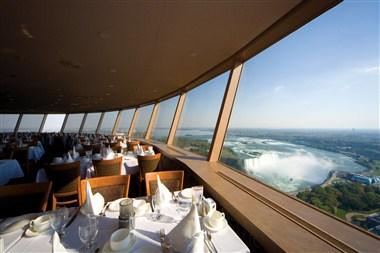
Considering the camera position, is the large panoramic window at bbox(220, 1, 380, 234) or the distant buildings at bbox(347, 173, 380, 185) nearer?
the distant buildings at bbox(347, 173, 380, 185)

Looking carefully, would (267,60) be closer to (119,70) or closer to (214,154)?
(214,154)

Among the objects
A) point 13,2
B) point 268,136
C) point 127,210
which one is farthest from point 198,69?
point 127,210

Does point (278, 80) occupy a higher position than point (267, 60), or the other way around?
point (267, 60)

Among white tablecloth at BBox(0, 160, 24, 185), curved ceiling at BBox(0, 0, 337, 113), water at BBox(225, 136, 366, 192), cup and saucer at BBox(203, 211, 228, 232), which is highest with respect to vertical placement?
curved ceiling at BBox(0, 0, 337, 113)

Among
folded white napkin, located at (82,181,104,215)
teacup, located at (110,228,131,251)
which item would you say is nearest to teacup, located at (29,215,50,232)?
folded white napkin, located at (82,181,104,215)

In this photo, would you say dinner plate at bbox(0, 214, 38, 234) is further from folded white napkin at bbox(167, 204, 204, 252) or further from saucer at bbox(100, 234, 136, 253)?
folded white napkin at bbox(167, 204, 204, 252)

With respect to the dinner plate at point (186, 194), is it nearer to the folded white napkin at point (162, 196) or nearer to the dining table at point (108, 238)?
the folded white napkin at point (162, 196)

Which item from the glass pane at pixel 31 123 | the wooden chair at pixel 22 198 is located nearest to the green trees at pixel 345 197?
the wooden chair at pixel 22 198
